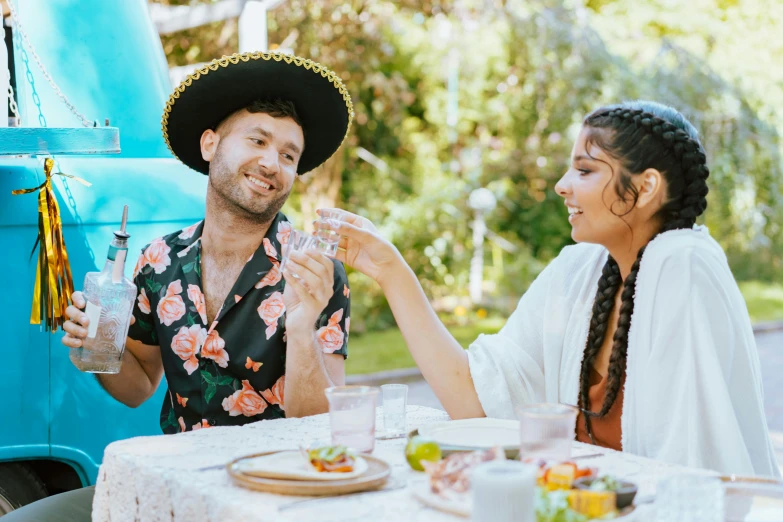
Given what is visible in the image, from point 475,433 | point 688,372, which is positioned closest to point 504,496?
point 475,433

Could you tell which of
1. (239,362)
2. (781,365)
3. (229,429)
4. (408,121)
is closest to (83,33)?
(239,362)

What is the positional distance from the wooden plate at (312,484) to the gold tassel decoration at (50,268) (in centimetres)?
133

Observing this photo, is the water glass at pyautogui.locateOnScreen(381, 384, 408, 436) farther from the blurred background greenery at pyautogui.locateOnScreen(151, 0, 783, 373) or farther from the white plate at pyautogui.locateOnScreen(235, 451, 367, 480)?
the blurred background greenery at pyautogui.locateOnScreen(151, 0, 783, 373)

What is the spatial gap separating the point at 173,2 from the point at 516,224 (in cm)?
583

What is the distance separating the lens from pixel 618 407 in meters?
2.67

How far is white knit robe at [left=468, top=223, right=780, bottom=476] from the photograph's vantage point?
7.68 feet

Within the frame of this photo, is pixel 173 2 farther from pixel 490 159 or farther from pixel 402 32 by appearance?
pixel 490 159

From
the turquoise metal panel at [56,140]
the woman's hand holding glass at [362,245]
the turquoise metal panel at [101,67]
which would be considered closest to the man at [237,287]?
the woman's hand holding glass at [362,245]

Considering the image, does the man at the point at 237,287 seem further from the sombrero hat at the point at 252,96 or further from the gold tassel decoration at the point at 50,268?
the gold tassel decoration at the point at 50,268

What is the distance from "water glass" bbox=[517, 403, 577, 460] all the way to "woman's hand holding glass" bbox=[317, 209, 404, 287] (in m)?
0.83

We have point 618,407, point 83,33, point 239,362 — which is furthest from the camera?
point 83,33

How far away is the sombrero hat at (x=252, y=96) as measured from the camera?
3.01 m

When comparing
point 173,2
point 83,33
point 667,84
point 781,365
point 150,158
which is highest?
point 173,2

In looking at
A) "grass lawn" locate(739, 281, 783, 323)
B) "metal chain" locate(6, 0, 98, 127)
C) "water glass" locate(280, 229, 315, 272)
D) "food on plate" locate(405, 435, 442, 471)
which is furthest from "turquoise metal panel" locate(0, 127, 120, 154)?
"grass lawn" locate(739, 281, 783, 323)
